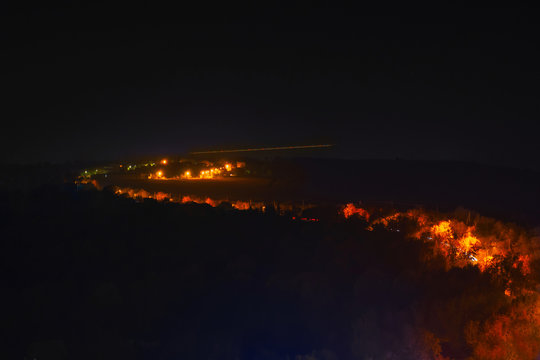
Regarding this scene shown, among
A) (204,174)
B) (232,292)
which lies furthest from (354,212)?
(204,174)

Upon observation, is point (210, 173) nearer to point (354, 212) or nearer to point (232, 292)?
point (354, 212)

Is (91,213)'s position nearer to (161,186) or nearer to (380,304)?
(161,186)

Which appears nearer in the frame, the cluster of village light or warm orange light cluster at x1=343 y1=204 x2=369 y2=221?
warm orange light cluster at x1=343 y1=204 x2=369 y2=221

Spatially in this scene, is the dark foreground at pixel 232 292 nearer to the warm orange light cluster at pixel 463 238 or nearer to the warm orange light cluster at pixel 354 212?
the warm orange light cluster at pixel 463 238

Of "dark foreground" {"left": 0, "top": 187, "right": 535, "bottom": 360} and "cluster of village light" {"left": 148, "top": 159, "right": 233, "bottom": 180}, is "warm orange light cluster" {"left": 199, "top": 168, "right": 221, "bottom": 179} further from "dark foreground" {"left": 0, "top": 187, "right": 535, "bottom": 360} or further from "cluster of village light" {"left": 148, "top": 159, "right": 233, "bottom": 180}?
"dark foreground" {"left": 0, "top": 187, "right": 535, "bottom": 360}

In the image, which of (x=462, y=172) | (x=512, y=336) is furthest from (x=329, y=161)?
(x=512, y=336)

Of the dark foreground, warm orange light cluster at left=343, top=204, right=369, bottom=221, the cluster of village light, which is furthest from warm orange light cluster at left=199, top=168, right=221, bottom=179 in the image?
warm orange light cluster at left=343, top=204, right=369, bottom=221

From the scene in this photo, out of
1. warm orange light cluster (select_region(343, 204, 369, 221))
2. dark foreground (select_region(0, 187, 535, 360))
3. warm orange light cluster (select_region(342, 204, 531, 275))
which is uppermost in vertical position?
warm orange light cluster (select_region(343, 204, 369, 221))

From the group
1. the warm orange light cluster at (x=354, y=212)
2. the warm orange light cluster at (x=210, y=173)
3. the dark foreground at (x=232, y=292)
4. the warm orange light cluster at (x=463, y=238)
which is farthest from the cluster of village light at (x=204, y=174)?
the warm orange light cluster at (x=463, y=238)
